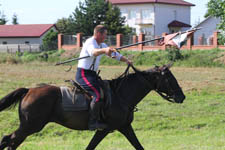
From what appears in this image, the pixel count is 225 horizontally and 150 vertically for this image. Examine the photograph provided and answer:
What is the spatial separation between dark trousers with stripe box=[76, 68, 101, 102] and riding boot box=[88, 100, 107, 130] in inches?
5.4

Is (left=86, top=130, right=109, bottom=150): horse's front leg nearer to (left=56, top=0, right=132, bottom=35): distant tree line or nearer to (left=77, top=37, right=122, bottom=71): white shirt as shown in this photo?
(left=77, top=37, right=122, bottom=71): white shirt

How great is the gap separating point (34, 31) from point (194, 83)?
2587 inches

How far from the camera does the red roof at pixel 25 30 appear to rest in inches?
3323

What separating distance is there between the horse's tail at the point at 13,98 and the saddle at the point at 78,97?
826 millimetres

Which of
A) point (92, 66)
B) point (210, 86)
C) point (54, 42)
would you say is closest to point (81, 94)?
point (92, 66)

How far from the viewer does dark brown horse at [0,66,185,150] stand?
28.6ft

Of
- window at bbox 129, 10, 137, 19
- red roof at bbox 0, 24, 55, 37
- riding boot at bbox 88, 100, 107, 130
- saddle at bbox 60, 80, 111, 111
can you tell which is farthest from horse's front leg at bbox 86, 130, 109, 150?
window at bbox 129, 10, 137, 19

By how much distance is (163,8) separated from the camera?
278 feet

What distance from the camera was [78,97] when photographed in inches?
356

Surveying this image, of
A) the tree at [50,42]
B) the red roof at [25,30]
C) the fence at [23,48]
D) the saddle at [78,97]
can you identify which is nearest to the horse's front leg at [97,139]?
the saddle at [78,97]

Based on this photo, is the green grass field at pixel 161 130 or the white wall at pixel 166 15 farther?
the white wall at pixel 166 15

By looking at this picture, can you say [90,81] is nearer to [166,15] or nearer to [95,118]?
[95,118]

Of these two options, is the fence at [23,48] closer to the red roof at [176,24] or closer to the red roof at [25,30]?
the red roof at [25,30]

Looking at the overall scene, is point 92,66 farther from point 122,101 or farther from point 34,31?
point 34,31
